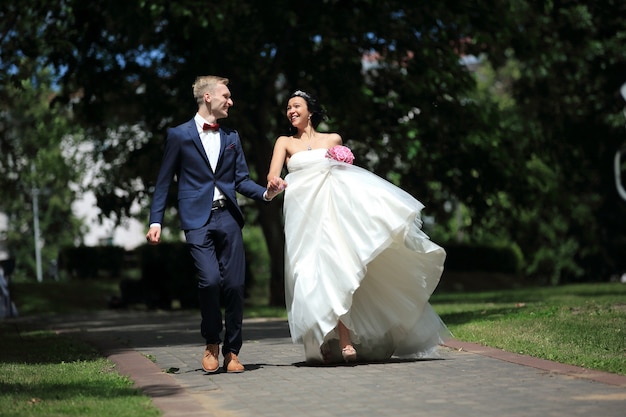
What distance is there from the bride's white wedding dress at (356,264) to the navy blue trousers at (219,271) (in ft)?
1.65

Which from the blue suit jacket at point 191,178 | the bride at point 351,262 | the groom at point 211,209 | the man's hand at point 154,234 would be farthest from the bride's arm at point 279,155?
the man's hand at point 154,234

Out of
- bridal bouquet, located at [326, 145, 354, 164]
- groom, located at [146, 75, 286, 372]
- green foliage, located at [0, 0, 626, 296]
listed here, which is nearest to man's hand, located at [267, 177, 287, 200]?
groom, located at [146, 75, 286, 372]

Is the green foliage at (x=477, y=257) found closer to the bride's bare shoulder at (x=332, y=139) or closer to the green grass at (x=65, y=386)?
the green grass at (x=65, y=386)

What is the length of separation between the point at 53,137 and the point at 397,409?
2689 centimetres

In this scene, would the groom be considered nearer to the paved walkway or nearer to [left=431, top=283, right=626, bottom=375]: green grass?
the paved walkway

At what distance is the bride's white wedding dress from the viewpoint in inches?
367

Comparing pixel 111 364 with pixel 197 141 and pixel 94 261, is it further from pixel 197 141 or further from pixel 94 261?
pixel 94 261

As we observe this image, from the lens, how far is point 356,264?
9359mm

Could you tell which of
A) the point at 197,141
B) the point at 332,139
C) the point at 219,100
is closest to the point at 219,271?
the point at 197,141

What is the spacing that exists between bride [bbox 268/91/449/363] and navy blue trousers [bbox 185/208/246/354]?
503 mm

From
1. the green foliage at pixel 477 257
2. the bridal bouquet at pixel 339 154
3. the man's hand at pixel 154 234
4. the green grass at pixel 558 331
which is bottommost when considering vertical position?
the green foliage at pixel 477 257

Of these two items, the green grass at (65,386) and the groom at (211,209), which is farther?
the groom at (211,209)

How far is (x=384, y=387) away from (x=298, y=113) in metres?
3.05

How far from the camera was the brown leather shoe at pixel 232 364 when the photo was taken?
9188 millimetres
